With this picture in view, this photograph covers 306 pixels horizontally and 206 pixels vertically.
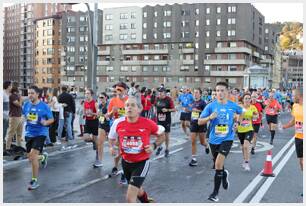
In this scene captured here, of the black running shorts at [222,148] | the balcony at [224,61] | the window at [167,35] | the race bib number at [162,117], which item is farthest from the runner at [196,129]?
the window at [167,35]

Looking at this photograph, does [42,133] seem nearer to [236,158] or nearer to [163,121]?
[163,121]

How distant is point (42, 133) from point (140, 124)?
10.1 ft

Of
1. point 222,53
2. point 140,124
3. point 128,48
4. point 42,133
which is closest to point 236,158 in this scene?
point 42,133

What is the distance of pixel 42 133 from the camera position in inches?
314

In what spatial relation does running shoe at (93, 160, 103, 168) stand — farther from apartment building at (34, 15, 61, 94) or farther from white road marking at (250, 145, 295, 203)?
apartment building at (34, 15, 61, 94)

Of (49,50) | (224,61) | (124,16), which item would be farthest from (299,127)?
(49,50)

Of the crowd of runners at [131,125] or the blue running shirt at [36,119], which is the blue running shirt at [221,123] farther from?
the blue running shirt at [36,119]

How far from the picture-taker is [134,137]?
552 centimetres

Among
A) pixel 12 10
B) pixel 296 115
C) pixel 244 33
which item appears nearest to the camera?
pixel 296 115

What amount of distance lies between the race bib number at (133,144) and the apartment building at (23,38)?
113 m

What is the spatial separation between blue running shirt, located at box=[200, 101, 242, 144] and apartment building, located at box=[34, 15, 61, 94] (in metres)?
96.9

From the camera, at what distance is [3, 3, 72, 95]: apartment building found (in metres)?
117

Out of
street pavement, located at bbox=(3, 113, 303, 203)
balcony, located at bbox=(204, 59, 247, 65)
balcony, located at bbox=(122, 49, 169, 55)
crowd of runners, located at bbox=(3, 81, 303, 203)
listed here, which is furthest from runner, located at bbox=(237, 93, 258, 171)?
balcony, located at bbox=(122, 49, 169, 55)

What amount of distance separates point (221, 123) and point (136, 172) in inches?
92.6
